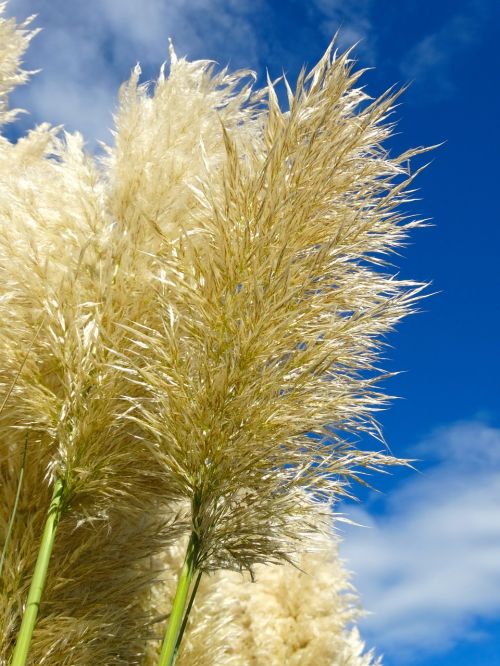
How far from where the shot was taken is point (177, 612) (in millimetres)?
1477

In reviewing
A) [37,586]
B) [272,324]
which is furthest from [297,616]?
[272,324]

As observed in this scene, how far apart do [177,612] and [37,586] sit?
0.45 meters

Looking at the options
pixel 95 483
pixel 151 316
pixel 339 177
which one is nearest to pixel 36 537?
pixel 95 483

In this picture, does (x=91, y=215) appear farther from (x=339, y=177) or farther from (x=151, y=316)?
(x=339, y=177)

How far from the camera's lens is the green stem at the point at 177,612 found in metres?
1.45

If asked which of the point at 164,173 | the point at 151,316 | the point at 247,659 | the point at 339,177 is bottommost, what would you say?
the point at 247,659

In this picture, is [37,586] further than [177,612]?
Yes

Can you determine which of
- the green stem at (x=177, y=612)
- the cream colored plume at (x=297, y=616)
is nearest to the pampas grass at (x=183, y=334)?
the green stem at (x=177, y=612)

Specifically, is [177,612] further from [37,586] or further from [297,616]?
[297,616]

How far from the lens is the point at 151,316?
196cm

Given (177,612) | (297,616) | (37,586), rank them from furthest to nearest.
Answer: (297,616) < (37,586) < (177,612)

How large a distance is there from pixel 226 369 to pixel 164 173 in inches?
30.9

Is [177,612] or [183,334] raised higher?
[183,334]

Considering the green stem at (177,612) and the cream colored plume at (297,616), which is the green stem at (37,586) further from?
the cream colored plume at (297,616)
